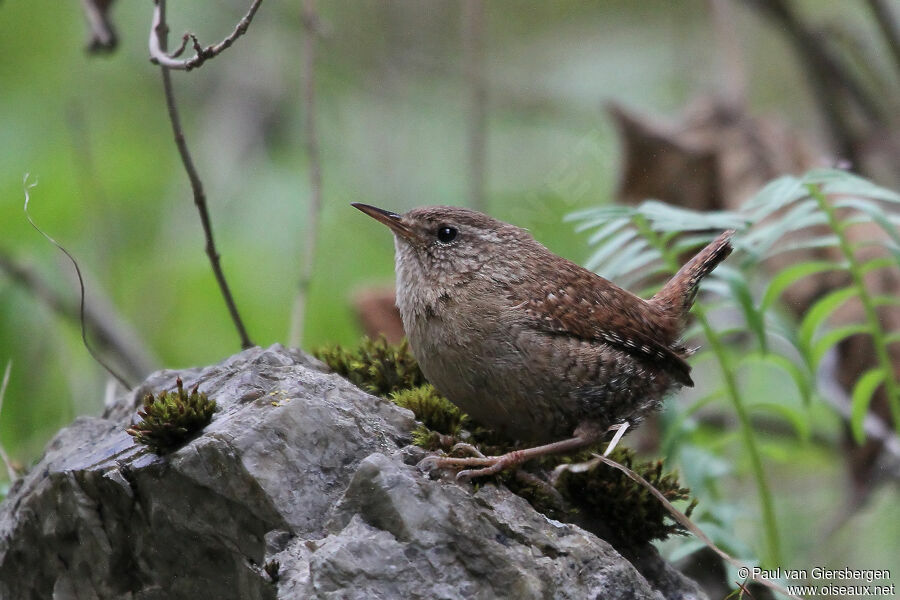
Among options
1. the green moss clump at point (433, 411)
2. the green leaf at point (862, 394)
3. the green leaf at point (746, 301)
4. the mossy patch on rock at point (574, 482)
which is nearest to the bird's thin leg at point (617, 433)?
the mossy patch on rock at point (574, 482)

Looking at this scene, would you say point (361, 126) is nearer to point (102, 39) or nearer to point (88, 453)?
point (102, 39)

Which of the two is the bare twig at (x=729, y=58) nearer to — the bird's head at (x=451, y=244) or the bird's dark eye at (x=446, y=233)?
the bird's head at (x=451, y=244)

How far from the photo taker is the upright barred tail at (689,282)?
135 inches

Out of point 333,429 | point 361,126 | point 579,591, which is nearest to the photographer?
point 579,591

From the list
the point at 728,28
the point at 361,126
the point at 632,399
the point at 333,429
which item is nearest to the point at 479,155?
the point at 728,28

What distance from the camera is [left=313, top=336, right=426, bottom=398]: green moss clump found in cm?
314

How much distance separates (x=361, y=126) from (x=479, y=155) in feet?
11.6

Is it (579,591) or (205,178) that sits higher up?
(205,178)

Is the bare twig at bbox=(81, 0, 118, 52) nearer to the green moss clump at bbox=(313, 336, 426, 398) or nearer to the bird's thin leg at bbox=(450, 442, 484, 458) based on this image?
the green moss clump at bbox=(313, 336, 426, 398)

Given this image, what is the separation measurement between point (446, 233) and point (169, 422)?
49.5 inches

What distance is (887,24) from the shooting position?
5.85m

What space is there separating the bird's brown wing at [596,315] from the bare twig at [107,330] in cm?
276

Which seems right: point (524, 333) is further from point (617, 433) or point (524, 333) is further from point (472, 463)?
point (472, 463)

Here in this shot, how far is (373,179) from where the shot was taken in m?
7.04
